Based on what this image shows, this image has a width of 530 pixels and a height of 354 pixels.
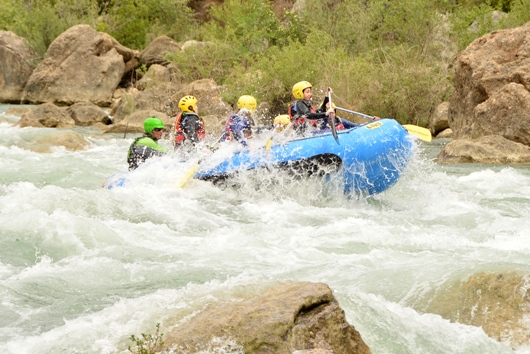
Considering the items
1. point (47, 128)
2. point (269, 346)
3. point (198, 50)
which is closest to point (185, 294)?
point (269, 346)

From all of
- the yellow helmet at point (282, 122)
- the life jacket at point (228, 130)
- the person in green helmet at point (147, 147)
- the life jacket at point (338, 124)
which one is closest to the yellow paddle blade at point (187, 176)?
the person in green helmet at point (147, 147)

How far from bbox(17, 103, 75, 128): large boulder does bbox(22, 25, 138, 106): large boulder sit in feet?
12.8

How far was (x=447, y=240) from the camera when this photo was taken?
648 centimetres

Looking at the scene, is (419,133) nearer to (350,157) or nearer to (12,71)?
(350,157)

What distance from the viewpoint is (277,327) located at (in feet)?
11.8

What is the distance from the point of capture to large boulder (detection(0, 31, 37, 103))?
2203cm

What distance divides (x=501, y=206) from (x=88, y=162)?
6.42 meters

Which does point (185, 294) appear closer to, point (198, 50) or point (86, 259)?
point (86, 259)

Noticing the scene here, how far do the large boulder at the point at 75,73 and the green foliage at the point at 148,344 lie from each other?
18.2 meters

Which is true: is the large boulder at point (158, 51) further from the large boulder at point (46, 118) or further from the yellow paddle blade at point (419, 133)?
the yellow paddle blade at point (419, 133)

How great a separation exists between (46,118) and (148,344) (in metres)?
13.5

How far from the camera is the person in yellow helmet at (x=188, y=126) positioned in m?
9.02

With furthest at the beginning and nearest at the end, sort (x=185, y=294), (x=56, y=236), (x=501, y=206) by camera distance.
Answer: (x=501, y=206), (x=56, y=236), (x=185, y=294)

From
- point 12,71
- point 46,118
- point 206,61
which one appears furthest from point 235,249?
point 12,71
